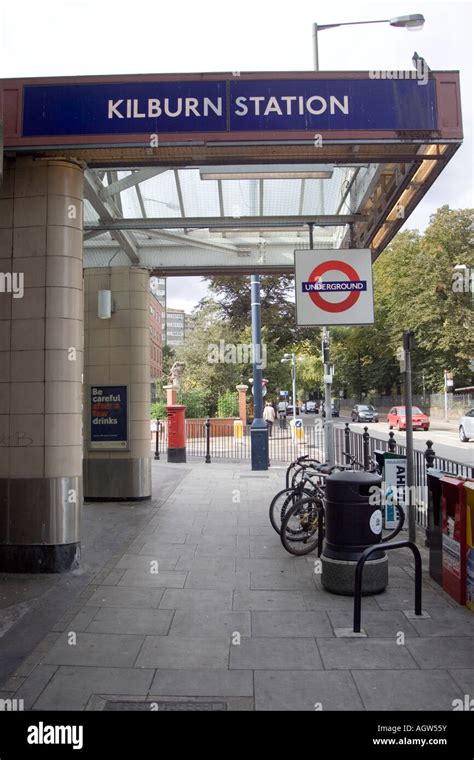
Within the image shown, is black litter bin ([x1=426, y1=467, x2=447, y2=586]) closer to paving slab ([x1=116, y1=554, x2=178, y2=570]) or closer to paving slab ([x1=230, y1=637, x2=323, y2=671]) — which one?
paving slab ([x1=230, y1=637, x2=323, y2=671])

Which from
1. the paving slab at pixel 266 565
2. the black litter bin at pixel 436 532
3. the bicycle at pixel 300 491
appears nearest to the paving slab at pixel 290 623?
the paving slab at pixel 266 565

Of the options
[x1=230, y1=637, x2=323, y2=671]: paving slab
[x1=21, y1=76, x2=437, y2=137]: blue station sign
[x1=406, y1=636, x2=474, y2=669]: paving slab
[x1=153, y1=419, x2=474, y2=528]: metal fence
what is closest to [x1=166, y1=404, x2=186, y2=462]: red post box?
[x1=153, y1=419, x2=474, y2=528]: metal fence

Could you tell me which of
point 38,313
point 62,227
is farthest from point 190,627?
point 62,227

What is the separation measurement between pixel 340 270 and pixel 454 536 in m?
4.07

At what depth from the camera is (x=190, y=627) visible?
4.85 meters

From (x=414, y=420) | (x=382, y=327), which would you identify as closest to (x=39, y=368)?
(x=414, y=420)

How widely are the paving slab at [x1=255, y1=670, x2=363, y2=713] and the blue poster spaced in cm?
734

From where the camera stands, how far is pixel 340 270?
8.21m

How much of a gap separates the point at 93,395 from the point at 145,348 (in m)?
1.28

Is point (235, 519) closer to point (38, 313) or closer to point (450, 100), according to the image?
point (38, 313)

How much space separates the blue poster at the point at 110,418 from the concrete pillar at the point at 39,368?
4.25 meters

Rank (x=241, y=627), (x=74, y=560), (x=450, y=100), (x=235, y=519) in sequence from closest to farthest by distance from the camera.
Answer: (x=241, y=627) → (x=450, y=100) → (x=74, y=560) → (x=235, y=519)

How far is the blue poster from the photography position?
10891 millimetres

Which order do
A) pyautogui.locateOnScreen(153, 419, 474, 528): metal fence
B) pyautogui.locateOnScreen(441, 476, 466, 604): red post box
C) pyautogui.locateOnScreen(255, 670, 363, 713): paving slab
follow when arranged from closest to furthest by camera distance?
pyautogui.locateOnScreen(255, 670, 363, 713): paving slab < pyautogui.locateOnScreen(441, 476, 466, 604): red post box < pyautogui.locateOnScreen(153, 419, 474, 528): metal fence
